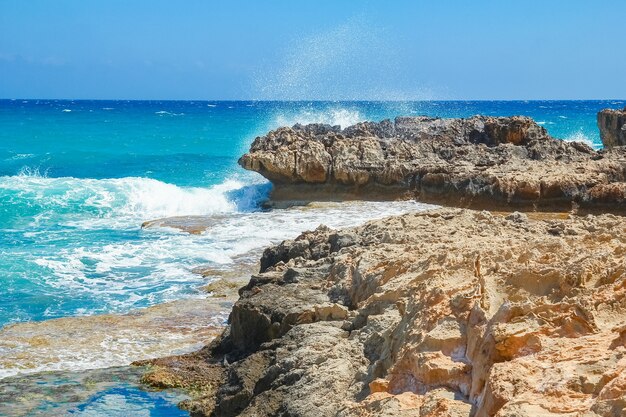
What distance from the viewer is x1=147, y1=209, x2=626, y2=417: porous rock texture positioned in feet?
14.3

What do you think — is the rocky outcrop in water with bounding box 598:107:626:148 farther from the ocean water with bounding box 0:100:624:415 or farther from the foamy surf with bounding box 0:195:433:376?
the ocean water with bounding box 0:100:624:415

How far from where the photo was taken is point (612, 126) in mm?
29031

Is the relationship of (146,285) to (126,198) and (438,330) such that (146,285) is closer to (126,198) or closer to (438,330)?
(438,330)

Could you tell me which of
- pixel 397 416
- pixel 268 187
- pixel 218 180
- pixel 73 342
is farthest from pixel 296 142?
pixel 397 416

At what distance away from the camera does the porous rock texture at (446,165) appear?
1742 cm

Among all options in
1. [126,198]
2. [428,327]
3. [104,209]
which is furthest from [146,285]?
[126,198]

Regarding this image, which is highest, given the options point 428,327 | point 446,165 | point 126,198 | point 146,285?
point 446,165

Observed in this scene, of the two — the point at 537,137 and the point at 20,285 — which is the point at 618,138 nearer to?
the point at 537,137

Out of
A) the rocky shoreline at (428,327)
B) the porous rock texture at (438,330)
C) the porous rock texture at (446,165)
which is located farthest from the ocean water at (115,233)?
the porous rock texture at (438,330)

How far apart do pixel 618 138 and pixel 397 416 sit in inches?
1002

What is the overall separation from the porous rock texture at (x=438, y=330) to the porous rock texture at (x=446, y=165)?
780 cm

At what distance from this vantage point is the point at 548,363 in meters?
4.44

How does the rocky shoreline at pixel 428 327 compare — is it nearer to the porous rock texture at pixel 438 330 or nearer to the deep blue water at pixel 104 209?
the porous rock texture at pixel 438 330

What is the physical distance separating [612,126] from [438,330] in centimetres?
2542
